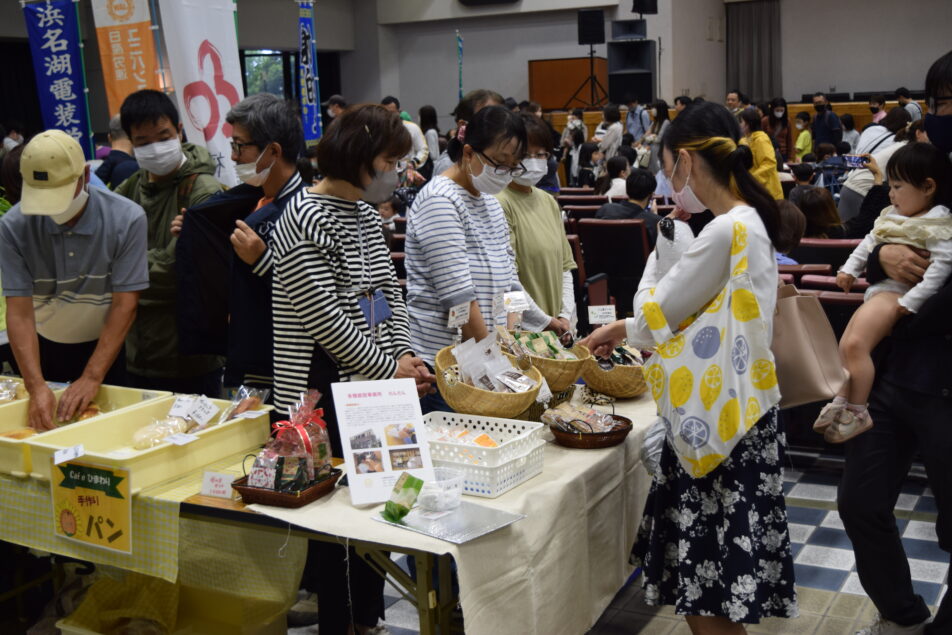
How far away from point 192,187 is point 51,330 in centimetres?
64

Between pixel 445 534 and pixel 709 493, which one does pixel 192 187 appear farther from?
pixel 709 493

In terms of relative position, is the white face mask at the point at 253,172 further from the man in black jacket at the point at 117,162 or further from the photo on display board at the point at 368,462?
the man in black jacket at the point at 117,162

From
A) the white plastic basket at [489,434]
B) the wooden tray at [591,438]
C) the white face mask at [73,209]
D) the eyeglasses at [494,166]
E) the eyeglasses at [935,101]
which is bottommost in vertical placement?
the wooden tray at [591,438]

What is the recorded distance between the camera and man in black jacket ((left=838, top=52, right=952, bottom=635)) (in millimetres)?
2398

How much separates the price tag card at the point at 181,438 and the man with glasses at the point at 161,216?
843 millimetres

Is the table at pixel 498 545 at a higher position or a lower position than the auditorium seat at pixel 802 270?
lower

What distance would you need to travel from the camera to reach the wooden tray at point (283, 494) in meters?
2.15

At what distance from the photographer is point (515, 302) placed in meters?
2.86

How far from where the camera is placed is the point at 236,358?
2576 millimetres

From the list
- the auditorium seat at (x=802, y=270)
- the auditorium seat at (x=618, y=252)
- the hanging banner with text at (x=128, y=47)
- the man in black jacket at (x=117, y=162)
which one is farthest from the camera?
the auditorium seat at (x=618, y=252)

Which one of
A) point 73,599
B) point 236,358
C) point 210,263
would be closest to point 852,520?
point 236,358

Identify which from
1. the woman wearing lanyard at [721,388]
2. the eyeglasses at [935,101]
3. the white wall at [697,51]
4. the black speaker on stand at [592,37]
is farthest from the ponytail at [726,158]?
the white wall at [697,51]

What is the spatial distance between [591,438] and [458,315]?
1.65 ft

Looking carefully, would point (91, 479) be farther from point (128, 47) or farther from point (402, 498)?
point (128, 47)
